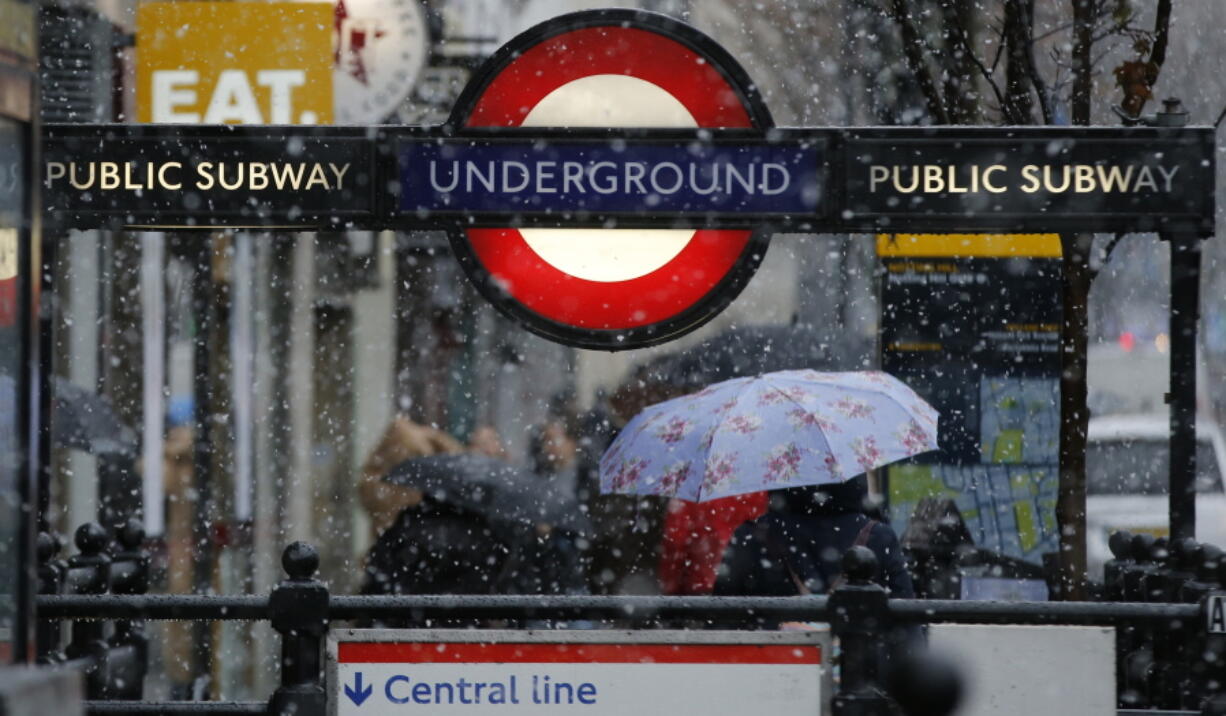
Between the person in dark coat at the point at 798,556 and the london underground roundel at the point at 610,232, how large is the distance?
126 cm

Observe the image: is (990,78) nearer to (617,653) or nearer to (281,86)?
(617,653)

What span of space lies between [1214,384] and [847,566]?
2496 cm

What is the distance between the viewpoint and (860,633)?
4.40 m

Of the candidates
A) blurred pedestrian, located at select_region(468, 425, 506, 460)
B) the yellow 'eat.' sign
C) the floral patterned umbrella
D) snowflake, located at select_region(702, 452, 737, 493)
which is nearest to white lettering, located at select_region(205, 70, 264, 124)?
the yellow 'eat.' sign

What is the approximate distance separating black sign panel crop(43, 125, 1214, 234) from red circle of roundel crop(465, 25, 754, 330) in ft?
0.32

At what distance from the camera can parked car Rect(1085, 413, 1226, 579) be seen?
1223cm

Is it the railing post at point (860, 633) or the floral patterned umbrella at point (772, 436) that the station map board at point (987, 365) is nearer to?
the floral patterned umbrella at point (772, 436)

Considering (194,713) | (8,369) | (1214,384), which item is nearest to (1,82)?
(8,369)

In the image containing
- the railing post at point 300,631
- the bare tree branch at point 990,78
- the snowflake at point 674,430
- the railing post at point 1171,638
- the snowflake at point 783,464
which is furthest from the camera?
the snowflake at point 674,430

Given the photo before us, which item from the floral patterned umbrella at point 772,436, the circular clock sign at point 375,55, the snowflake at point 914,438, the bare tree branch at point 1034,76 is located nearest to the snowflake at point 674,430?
the floral patterned umbrella at point 772,436

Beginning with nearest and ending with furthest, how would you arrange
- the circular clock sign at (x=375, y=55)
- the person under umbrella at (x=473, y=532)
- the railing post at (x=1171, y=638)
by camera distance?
1. the railing post at (x=1171, y=638)
2. the person under umbrella at (x=473, y=532)
3. the circular clock sign at (x=375, y=55)

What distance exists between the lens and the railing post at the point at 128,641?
6.84 meters

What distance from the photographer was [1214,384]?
27.7 metres

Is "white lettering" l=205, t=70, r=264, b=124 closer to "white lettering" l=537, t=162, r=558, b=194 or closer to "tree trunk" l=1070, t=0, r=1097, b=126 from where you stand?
"tree trunk" l=1070, t=0, r=1097, b=126
